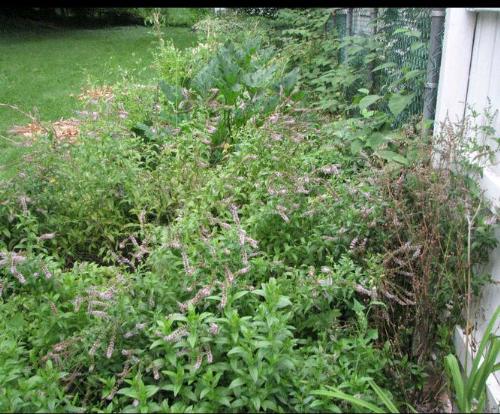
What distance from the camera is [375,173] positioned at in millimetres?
2848

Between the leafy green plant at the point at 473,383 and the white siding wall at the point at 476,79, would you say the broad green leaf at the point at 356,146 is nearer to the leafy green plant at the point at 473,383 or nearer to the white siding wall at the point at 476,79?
the white siding wall at the point at 476,79

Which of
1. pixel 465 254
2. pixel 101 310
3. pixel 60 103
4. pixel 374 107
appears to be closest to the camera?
pixel 101 310

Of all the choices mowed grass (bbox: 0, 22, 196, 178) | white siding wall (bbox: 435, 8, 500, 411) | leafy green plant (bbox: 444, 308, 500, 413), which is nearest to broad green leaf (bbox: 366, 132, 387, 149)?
white siding wall (bbox: 435, 8, 500, 411)

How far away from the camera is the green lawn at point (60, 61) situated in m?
7.26

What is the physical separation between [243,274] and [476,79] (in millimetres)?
1544

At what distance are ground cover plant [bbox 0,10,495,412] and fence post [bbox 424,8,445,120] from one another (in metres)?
0.18

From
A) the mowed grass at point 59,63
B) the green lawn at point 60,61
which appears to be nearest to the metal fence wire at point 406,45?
the mowed grass at point 59,63

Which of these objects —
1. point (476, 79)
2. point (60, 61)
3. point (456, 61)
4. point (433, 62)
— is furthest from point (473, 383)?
point (60, 61)

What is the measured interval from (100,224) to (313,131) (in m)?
1.63

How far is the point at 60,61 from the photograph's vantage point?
10469 millimetres

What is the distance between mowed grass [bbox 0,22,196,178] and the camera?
22.3 ft

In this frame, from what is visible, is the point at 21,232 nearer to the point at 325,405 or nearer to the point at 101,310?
the point at 101,310

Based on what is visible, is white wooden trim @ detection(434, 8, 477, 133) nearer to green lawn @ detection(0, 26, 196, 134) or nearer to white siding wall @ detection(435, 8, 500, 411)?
white siding wall @ detection(435, 8, 500, 411)
